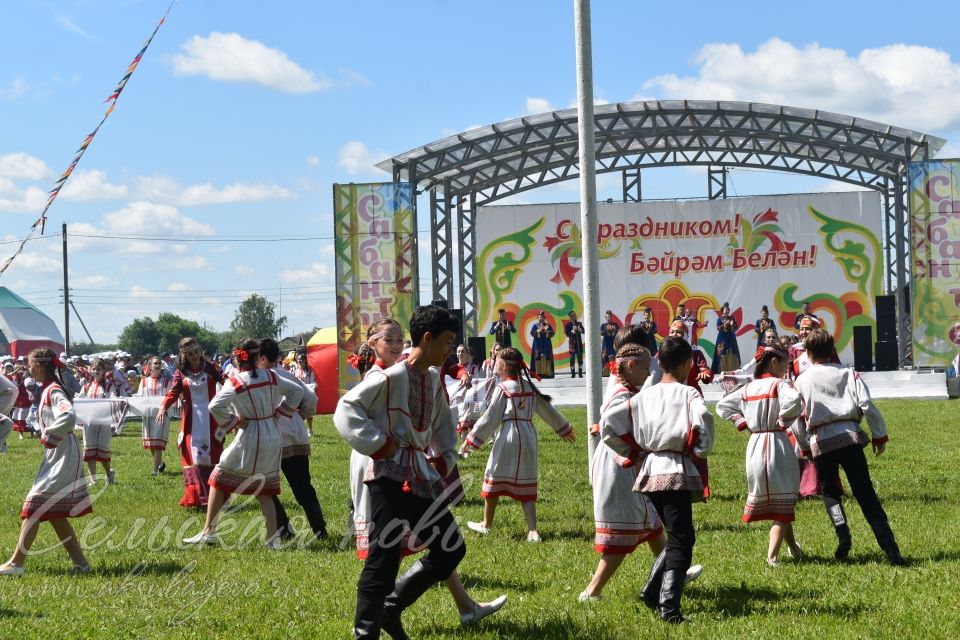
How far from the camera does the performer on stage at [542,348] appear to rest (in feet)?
94.8

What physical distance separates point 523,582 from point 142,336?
366ft

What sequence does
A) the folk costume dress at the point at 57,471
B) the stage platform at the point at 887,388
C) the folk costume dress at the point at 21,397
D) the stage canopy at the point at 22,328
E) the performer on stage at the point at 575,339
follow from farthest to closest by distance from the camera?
the stage canopy at the point at 22,328, the performer on stage at the point at 575,339, the stage platform at the point at 887,388, the folk costume dress at the point at 21,397, the folk costume dress at the point at 57,471

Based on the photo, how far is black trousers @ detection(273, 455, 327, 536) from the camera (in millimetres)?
8516

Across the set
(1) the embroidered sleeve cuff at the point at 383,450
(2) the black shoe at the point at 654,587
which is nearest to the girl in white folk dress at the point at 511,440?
(2) the black shoe at the point at 654,587

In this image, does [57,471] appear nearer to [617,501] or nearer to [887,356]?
[617,501]

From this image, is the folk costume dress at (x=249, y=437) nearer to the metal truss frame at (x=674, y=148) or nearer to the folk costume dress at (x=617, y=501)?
the folk costume dress at (x=617, y=501)

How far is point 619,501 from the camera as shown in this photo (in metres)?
5.99

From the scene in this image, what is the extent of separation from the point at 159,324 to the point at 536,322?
8963 cm

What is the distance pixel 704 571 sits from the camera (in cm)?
679

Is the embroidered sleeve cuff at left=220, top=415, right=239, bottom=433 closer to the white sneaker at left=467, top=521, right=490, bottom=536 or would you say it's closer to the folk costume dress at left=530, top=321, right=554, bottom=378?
the white sneaker at left=467, top=521, right=490, bottom=536

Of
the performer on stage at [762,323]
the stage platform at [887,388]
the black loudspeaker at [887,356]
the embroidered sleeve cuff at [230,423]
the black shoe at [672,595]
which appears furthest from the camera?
the black loudspeaker at [887,356]

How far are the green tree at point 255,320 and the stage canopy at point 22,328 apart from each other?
225ft

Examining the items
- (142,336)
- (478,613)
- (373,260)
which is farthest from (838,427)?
(142,336)

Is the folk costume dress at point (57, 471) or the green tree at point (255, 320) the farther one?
the green tree at point (255, 320)
